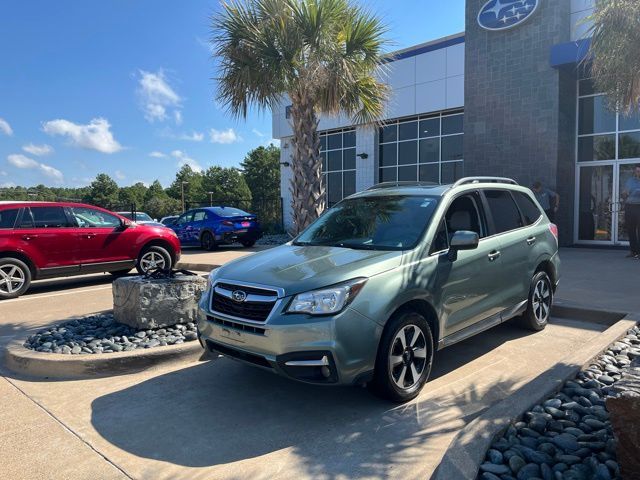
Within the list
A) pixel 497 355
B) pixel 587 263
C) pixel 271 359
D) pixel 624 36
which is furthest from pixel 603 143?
pixel 271 359

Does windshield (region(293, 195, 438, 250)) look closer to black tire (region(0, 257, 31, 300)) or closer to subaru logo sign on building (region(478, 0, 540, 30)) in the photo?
black tire (region(0, 257, 31, 300))

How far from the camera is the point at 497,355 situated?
5.12 metres

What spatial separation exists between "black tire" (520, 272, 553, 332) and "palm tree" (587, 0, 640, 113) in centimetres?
256

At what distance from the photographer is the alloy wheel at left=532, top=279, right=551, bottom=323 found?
572 cm

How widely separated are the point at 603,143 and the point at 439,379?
12.1 meters

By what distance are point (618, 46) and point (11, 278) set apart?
9.81m

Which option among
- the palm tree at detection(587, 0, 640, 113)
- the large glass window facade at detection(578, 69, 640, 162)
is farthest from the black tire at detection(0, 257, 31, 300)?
the large glass window facade at detection(578, 69, 640, 162)

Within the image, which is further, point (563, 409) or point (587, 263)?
point (587, 263)

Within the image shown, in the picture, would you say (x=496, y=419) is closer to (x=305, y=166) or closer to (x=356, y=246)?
(x=356, y=246)

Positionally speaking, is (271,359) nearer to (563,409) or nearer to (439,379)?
(439,379)

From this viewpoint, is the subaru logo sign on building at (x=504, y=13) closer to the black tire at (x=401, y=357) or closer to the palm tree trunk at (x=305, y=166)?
the palm tree trunk at (x=305, y=166)

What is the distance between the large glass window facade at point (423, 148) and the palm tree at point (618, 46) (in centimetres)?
1195

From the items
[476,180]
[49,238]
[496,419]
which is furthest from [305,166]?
[496,419]

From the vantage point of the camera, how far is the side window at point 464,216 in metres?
4.71
